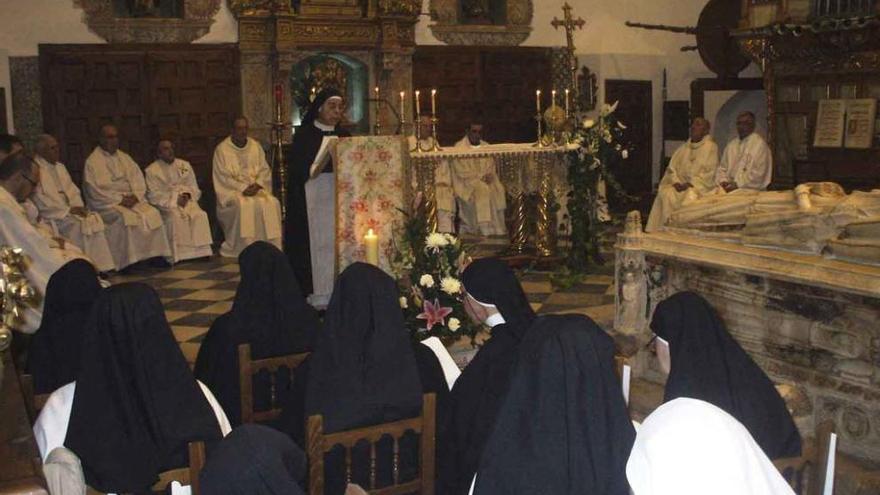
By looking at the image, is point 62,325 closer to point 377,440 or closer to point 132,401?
point 132,401

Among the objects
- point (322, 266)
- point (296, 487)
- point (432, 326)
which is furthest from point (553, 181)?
point (296, 487)

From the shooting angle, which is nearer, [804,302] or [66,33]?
[804,302]

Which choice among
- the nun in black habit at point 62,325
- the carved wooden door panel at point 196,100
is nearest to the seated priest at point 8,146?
the nun in black habit at point 62,325

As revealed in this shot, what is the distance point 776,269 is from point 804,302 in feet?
0.74

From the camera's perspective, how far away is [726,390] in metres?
3.22

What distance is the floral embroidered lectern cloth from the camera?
7414 mm

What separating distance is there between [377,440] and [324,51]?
10.6 metres

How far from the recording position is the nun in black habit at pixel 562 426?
2.57 metres

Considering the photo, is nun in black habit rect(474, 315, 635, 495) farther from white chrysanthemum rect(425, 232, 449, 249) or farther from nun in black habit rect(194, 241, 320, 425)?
white chrysanthemum rect(425, 232, 449, 249)

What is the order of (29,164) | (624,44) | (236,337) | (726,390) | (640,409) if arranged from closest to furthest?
(726,390) < (236,337) < (640,409) < (29,164) < (624,44)

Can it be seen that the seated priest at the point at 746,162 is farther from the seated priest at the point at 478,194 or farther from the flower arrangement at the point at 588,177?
the seated priest at the point at 478,194

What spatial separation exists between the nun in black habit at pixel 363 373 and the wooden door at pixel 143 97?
30.8 feet

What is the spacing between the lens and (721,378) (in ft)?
10.5

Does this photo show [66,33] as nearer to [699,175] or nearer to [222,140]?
[222,140]
